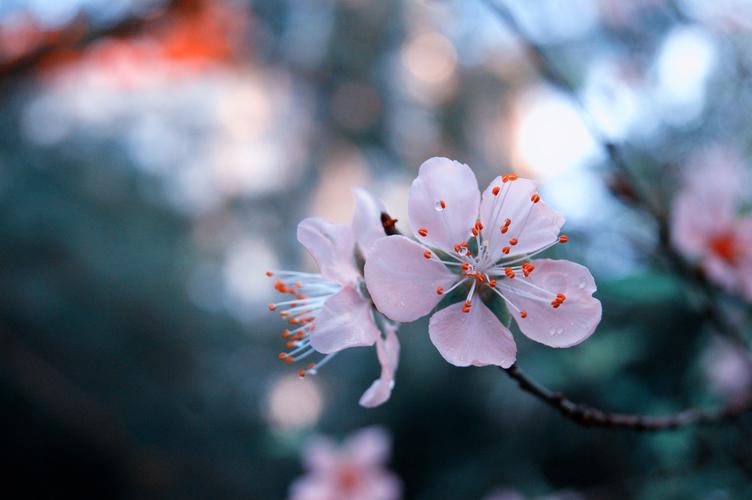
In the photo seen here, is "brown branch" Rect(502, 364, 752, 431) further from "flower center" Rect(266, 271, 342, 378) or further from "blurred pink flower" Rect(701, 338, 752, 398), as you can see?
"blurred pink flower" Rect(701, 338, 752, 398)

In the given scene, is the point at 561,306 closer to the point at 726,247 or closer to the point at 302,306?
the point at 302,306

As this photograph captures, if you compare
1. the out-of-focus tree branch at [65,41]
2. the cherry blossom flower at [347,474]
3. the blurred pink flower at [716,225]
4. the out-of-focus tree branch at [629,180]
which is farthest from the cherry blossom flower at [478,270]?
the out-of-focus tree branch at [65,41]

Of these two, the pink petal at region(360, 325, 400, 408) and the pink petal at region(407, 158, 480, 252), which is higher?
the pink petal at region(407, 158, 480, 252)

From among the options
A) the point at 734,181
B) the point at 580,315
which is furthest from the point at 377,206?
the point at 734,181

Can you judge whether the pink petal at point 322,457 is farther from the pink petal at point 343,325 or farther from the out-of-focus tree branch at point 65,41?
the out-of-focus tree branch at point 65,41

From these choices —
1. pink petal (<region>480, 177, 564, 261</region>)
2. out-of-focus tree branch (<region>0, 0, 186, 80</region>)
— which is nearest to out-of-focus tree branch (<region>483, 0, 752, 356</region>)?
pink petal (<region>480, 177, 564, 261</region>)

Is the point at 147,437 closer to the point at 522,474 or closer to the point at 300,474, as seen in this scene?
the point at 300,474
